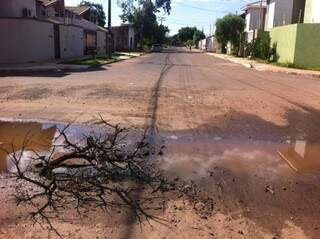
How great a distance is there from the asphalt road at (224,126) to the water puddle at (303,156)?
75mm

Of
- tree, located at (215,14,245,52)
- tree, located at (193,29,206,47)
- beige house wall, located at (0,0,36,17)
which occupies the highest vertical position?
beige house wall, located at (0,0,36,17)

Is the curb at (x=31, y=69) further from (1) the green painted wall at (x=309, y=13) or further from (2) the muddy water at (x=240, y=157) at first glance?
(1) the green painted wall at (x=309, y=13)

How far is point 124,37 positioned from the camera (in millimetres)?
77500

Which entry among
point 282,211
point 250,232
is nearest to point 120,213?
point 250,232

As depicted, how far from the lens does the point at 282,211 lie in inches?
223

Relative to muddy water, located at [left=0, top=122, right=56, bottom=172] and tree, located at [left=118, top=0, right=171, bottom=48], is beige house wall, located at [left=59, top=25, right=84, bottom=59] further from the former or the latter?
tree, located at [left=118, top=0, right=171, bottom=48]

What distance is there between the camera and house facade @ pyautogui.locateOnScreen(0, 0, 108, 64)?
93.8ft

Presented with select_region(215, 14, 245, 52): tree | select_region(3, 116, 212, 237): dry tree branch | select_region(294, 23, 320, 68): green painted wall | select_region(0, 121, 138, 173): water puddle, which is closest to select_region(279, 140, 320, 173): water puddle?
select_region(3, 116, 212, 237): dry tree branch

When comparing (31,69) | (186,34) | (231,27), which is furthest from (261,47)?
(186,34)

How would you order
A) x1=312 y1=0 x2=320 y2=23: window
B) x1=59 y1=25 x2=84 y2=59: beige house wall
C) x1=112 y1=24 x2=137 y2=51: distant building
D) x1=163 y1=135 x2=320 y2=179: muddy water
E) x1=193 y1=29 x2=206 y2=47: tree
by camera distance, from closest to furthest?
x1=163 y1=135 x2=320 y2=179: muddy water → x1=59 y1=25 x2=84 y2=59: beige house wall → x1=312 y1=0 x2=320 y2=23: window → x1=112 y1=24 x2=137 y2=51: distant building → x1=193 y1=29 x2=206 y2=47: tree

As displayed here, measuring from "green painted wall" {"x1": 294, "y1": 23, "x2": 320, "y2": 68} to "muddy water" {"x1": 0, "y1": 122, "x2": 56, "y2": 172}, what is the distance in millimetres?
27362

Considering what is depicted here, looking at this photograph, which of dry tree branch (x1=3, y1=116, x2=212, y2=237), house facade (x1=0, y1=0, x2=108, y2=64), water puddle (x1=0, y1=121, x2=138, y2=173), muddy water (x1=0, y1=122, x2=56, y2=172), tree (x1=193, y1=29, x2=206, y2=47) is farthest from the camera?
tree (x1=193, y1=29, x2=206, y2=47)

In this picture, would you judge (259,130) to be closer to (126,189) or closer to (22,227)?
(126,189)

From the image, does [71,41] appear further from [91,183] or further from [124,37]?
[124,37]
